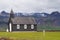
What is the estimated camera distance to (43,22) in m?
8.27

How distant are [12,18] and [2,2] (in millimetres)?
1069

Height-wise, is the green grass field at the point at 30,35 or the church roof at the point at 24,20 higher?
the church roof at the point at 24,20

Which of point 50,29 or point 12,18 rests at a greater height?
point 12,18

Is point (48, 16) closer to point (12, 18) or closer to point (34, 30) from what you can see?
point (34, 30)

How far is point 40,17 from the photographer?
27.2 feet

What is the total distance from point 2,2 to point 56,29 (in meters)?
3.42

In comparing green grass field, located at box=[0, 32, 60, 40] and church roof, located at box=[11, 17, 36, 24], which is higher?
church roof, located at box=[11, 17, 36, 24]

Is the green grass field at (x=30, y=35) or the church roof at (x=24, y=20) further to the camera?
the church roof at (x=24, y=20)

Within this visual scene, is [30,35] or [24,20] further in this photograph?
[24,20]

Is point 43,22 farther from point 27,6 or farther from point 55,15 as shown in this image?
point 27,6

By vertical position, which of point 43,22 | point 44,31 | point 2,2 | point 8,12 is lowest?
point 44,31

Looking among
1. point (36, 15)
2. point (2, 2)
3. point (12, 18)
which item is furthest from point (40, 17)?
point (2, 2)

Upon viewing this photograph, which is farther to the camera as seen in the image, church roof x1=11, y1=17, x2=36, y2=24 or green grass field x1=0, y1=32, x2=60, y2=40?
church roof x1=11, y1=17, x2=36, y2=24

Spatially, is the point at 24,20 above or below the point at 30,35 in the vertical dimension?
above
